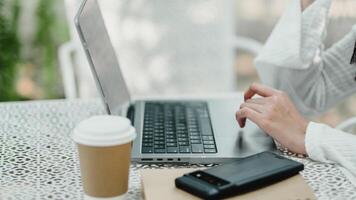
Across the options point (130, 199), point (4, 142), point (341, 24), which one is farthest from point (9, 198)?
point (341, 24)

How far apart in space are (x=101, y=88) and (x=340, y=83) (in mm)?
602

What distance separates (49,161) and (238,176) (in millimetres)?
364

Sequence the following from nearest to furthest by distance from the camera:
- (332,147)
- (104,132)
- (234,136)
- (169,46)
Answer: (104,132) < (332,147) < (234,136) < (169,46)

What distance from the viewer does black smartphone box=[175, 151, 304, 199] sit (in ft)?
3.39

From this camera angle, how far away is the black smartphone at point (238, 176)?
103 cm

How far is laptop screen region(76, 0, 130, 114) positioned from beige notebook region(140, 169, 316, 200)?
12.0 inches

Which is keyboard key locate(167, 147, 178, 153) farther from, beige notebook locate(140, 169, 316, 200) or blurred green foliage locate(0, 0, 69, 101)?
blurred green foliage locate(0, 0, 69, 101)

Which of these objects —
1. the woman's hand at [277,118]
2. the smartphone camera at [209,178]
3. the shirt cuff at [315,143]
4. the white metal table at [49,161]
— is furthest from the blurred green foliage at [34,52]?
the smartphone camera at [209,178]

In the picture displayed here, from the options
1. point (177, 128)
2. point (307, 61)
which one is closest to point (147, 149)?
point (177, 128)

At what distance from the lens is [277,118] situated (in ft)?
4.40

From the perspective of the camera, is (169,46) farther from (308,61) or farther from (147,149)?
(147,149)

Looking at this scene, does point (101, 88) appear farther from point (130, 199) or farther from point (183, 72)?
point (183, 72)

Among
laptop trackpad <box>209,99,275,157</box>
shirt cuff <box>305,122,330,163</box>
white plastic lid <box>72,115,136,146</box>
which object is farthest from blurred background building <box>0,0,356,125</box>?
white plastic lid <box>72,115,136,146</box>

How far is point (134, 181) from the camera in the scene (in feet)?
3.78
